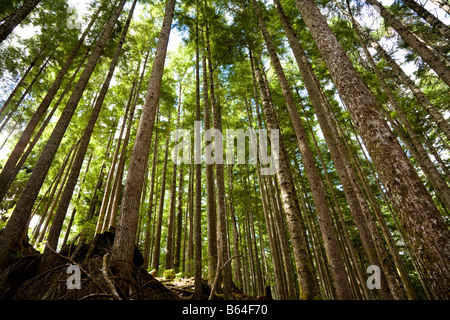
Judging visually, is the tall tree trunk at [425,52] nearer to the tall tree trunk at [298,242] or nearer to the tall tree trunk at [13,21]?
the tall tree trunk at [298,242]

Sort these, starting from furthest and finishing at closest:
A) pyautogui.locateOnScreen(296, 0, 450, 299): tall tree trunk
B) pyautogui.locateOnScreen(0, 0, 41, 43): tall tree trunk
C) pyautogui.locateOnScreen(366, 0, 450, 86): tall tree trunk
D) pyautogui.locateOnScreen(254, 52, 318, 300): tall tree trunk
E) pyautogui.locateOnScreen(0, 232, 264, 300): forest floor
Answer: pyautogui.locateOnScreen(366, 0, 450, 86): tall tree trunk < pyautogui.locateOnScreen(0, 0, 41, 43): tall tree trunk < pyautogui.locateOnScreen(254, 52, 318, 300): tall tree trunk < pyautogui.locateOnScreen(0, 232, 264, 300): forest floor < pyautogui.locateOnScreen(296, 0, 450, 299): tall tree trunk

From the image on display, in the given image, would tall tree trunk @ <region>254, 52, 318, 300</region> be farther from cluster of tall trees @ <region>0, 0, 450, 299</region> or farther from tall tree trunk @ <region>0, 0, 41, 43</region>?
tall tree trunk @ <region>0, 0, 41, 43</region>

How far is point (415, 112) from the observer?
42.6 feet

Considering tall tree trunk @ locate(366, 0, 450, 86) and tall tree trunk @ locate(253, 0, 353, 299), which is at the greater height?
tall tree trunk @ locate(366, 0, 450, 86)

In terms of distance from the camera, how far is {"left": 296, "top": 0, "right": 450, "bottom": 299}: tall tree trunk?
167cm

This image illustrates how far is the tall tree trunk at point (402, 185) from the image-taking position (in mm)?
1670

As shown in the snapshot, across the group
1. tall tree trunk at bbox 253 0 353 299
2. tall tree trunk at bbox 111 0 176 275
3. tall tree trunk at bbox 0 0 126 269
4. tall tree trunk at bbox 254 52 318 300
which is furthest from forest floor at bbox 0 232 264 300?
tall tree trunk at bbox 253 0 353 299

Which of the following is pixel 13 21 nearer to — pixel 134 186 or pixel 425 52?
pixel 134 186

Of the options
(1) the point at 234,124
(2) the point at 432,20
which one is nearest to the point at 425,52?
(2) the point at 432,20

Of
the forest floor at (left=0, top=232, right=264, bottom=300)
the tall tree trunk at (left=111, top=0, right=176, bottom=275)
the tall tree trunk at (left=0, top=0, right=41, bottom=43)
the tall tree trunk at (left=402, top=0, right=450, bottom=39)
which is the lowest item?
the forest floor at (left=0, top=232, right=264, bottom=300)
